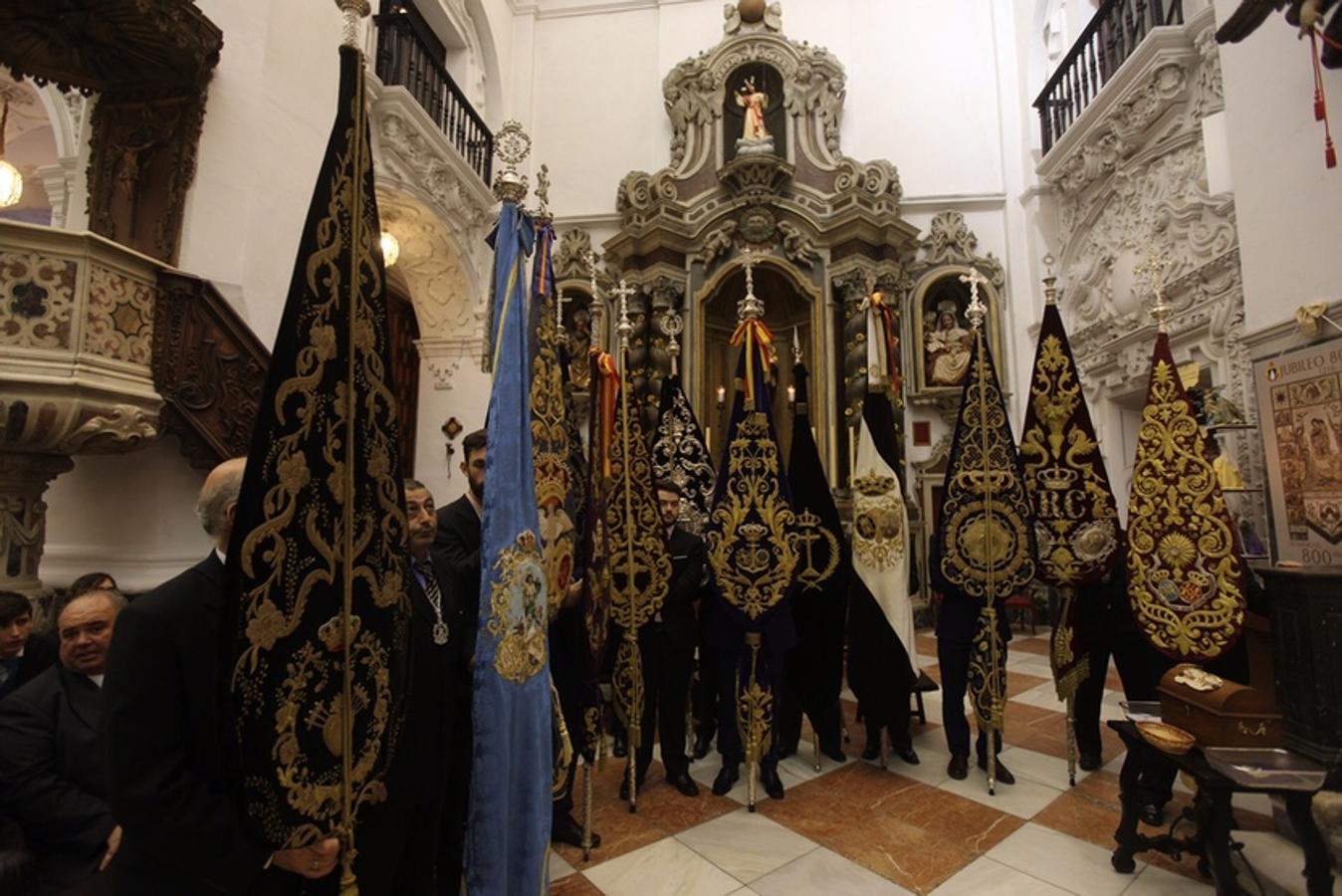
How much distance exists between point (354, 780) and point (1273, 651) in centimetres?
357

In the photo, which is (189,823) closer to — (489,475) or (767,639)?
(489,475)

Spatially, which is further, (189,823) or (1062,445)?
(1062,445)

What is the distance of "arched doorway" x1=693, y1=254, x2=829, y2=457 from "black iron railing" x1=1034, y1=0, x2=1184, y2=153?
355cm

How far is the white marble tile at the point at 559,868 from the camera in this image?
2.34m

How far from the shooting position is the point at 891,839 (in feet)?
8.54

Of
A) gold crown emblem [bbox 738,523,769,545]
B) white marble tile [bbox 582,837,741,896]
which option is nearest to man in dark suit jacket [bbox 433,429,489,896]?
white marble tile [bbox 582,837,741,896]

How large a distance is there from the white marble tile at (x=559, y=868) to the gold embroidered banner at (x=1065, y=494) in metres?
2.53

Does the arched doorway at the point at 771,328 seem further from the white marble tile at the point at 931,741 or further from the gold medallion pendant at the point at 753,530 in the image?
the gold medallion pendant at the point at 753,530

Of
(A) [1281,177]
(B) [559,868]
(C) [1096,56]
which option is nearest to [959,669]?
(B) [559,868]

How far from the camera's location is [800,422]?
3.72 meters

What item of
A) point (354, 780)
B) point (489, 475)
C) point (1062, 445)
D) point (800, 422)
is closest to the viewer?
point (354, 780)

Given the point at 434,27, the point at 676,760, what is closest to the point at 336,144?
the point at 676,760

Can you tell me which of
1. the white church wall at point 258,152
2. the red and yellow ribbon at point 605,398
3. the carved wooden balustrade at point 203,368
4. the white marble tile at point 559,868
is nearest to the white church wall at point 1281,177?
the red and yellow ribbon at point 605,398

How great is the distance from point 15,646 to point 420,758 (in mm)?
1889
